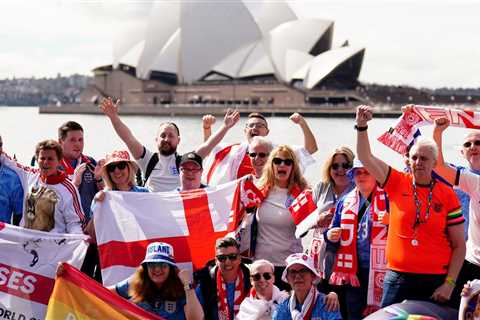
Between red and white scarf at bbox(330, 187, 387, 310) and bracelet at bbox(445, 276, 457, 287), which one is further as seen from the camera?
red and white scarf at bbox(330, 187, 387, 310)

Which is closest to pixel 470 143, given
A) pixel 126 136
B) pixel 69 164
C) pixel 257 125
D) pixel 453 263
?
pixel 453 263

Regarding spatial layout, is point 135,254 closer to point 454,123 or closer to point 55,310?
point 55,310

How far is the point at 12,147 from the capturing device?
1315 inches

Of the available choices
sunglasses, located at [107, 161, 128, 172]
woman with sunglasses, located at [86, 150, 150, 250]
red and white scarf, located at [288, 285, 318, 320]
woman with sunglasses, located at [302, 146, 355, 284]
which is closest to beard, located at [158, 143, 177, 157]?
woman with sunglasses, located at [86, 150, 150, 250]

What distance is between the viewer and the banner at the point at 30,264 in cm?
481

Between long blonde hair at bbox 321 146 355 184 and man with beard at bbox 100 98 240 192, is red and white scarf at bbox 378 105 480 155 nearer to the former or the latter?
long blonde hair at bbox 321 146 355 184

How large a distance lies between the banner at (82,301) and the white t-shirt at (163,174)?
136cm

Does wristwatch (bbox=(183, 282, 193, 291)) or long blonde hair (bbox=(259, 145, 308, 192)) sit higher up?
long blonde hair (bbox=(259, 145, 308, 192))

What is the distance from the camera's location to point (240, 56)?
219 ft

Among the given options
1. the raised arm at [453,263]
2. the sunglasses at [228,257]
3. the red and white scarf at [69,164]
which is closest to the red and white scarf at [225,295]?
the sunglasses at [228,257]

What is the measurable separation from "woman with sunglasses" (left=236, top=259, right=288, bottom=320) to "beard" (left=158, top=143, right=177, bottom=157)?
5.12 feet

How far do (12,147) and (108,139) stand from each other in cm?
637

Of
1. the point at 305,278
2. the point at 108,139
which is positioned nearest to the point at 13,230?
the point at 305,278

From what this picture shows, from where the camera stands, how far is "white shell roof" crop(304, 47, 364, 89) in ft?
211
